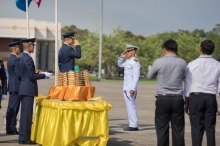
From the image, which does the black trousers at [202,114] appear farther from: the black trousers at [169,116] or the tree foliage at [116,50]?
the tree foliage at [116,50]

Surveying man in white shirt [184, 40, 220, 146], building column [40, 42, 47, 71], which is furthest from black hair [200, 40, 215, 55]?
building column [40, 42, 47, 71]

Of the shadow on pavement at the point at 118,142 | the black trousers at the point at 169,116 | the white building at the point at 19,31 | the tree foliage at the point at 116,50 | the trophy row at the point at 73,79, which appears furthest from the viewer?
the tree foliage at the point at 116,50

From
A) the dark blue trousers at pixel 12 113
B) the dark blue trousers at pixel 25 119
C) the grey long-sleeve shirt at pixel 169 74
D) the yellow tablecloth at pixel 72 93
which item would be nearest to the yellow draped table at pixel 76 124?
the yellow tablecloth at pixel 72 93

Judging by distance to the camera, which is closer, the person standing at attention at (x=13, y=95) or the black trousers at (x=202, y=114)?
the black trousers at (x=202, y=114)

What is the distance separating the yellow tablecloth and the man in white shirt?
229cm

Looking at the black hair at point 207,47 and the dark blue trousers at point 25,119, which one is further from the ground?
the black hair at point 207,47

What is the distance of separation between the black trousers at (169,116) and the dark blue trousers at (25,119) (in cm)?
313

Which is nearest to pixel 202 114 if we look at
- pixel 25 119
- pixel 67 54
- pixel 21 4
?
pixel 67 54

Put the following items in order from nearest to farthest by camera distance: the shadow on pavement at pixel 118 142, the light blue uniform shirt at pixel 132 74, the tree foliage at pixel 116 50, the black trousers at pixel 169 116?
the black trousers at pixel 169 116, the shadow on pavement at pixel 118 142, the light blue uniform shirt at pixel 132 74, the tree foliage at pixel 116 50

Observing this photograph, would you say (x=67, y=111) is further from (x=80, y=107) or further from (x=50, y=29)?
(x=50, y=29)

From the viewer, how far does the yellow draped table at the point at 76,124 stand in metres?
9.30

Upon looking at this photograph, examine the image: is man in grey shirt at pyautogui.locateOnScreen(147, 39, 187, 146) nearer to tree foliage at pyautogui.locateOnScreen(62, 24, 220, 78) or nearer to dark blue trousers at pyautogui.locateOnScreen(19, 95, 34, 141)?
dark blue trousers at pyautogui.locateOnScreen(19, 95, 34, 141)

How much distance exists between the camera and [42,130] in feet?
32.6

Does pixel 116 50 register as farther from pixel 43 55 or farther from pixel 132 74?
pixel 132 74
